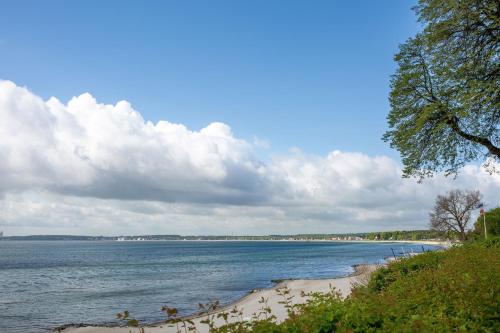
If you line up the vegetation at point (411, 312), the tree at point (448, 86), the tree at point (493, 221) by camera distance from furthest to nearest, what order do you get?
the tree at point (493, 221) → the tree at point (448, 86) → the vegetation at point (411, 312)

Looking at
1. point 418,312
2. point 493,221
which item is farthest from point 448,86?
point 493,221

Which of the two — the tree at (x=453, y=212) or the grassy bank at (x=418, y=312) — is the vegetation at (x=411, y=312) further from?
the tree at (x=453, y=212)

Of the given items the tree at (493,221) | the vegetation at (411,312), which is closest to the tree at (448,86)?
the vegetation at (411,312)

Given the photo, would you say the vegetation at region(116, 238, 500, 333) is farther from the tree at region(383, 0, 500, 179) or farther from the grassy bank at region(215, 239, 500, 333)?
the tree at region(383, 0, 500, 179)

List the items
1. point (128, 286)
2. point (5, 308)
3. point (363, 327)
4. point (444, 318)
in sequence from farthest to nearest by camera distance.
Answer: point (128, 286) → point (5, 308) → point (444, 318) → point (363, 327)

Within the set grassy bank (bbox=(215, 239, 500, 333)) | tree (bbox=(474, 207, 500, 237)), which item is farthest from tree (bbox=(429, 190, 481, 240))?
grassy bank (bbox=(215, 239, 500, 333))

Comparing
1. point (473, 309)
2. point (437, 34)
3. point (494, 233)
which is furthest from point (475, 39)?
point (494, 233)

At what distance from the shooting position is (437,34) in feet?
64.5

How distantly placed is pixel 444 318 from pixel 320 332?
2.44m

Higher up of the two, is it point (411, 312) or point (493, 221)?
point (493, 221)

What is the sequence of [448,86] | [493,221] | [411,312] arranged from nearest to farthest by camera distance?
[411,312]
[448,86]
[493,221]

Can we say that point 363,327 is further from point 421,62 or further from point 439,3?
point 421,62

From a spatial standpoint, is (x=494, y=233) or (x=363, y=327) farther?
(x=494, y=233)

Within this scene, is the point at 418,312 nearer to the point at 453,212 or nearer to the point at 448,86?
the point at 448,86
